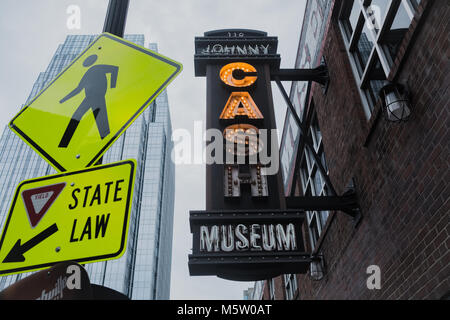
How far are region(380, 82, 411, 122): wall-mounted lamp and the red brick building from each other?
0.42 feet

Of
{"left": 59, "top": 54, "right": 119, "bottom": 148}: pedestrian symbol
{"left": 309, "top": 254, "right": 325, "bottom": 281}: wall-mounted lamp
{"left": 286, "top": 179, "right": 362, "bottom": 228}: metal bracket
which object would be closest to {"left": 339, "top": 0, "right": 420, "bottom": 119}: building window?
{"left": 286, "top": 179, "right": 362, "bottom": 228}: metal bracket

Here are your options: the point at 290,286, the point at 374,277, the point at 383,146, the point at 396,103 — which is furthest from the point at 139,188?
the point at 396,103

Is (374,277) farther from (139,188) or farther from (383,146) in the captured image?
(139,188)

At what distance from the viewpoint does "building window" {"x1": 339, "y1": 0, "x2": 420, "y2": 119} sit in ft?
19.9

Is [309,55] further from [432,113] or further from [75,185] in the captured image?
[75,185]

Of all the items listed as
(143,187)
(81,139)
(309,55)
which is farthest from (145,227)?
(81,139)

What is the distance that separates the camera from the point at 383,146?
6188 millimetres

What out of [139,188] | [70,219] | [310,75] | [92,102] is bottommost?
[70,219]

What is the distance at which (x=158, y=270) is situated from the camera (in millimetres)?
93125

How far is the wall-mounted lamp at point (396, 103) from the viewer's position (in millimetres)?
5258

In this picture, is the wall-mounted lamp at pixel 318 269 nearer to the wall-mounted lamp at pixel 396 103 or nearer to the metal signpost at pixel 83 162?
the wall-mounted lamp at pixel 396 103

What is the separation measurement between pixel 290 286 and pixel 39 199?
1313cm

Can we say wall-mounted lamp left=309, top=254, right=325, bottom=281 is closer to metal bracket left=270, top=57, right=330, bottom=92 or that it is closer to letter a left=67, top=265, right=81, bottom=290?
metal bracket left=270, top=57, right=330, bottom=92
